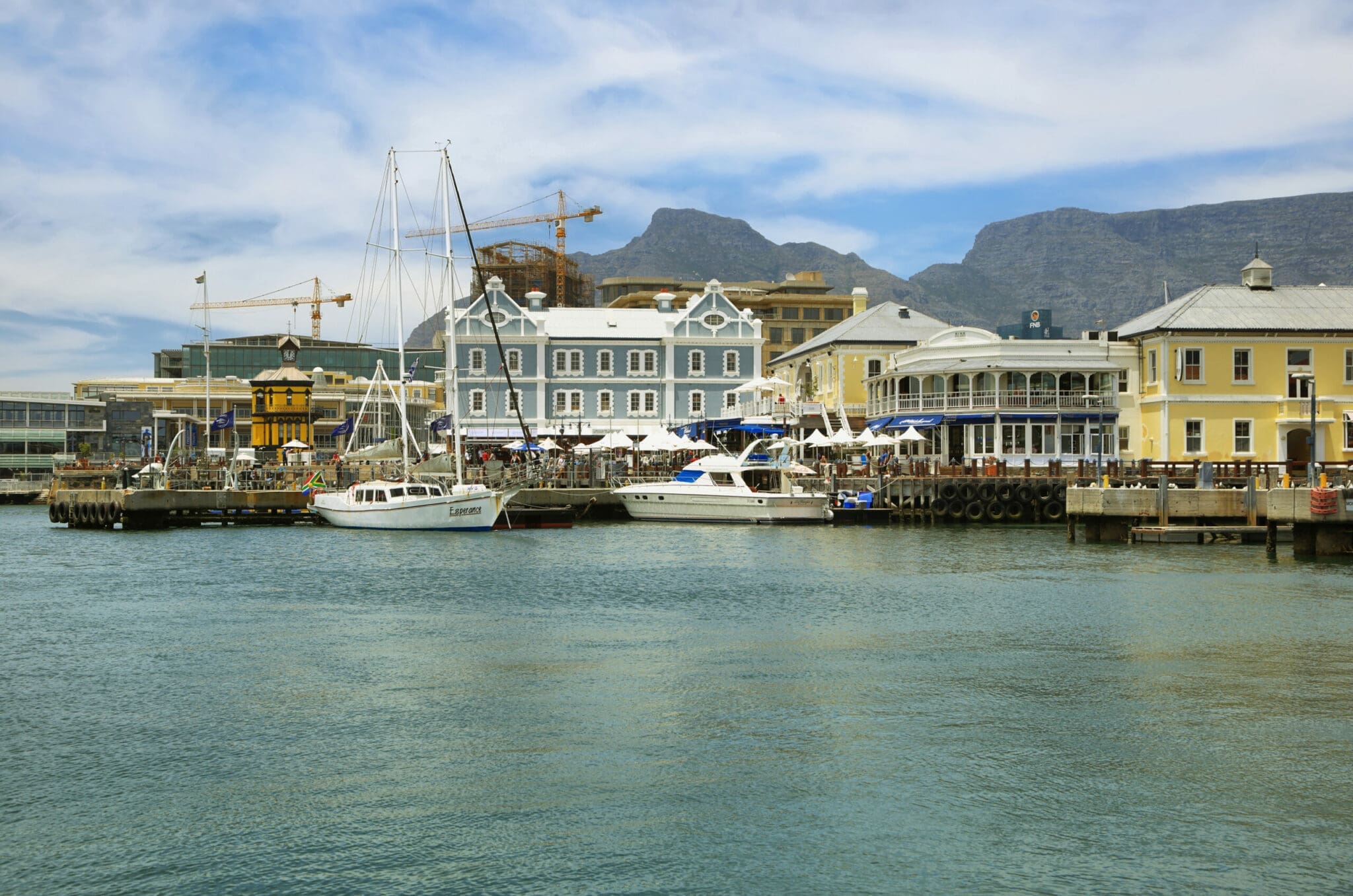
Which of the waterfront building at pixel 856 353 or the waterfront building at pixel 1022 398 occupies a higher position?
the waterfront building at pixel 856 353

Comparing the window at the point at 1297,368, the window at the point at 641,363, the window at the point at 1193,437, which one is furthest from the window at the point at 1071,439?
the window at the point at 641,363

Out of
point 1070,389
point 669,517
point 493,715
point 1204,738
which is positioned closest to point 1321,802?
point 1204,738

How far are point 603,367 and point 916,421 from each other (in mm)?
25612

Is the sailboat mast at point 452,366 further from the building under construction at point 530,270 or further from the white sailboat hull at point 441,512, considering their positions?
the building under construction at point 530,270

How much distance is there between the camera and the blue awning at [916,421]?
6681cm

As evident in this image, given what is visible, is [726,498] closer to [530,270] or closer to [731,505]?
[731,505]

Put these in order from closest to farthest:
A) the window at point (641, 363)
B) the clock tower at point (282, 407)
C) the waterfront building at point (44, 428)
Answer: the window at point (641, 363) < the clock tower at point (282, 407) < the waterfront building at point (44, 428)

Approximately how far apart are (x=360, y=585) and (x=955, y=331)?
145 ft

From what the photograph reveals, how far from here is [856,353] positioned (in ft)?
266

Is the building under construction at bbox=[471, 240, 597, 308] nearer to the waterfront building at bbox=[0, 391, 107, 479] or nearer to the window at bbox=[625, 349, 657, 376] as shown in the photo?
the waterfront building at bbox=[0, 391, 107, 479]

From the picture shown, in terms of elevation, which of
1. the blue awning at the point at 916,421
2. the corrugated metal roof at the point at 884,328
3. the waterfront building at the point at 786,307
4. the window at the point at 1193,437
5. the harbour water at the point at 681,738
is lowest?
the harbour water at the point at 681,738

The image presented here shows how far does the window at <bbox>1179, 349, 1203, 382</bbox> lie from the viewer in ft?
212

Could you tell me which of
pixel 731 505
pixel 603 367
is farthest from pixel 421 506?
pixel 603 367

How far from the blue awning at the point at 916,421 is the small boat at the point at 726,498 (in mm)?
8949
